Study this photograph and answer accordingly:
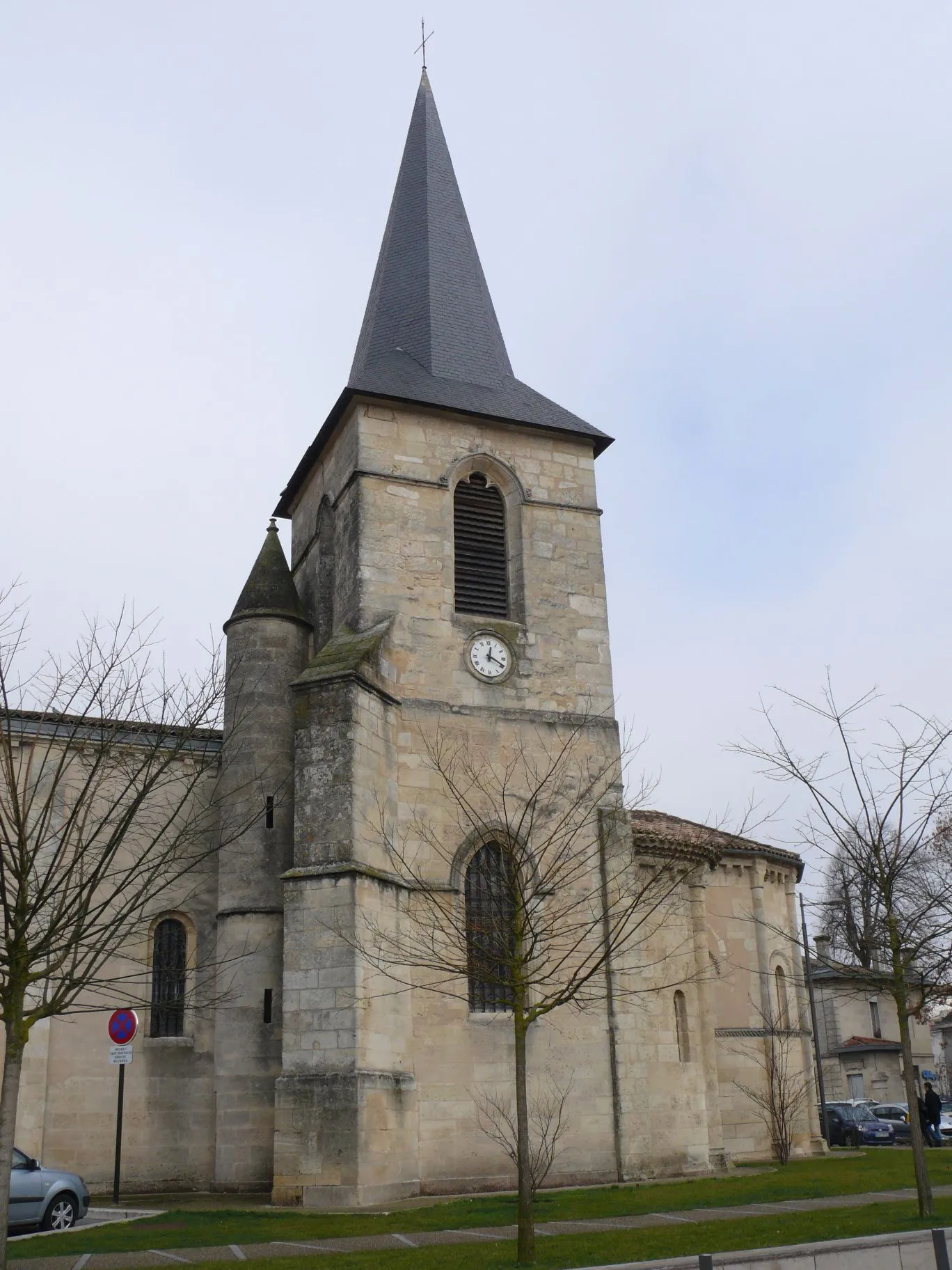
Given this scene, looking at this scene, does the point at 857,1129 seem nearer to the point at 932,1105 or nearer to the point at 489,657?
the point at 932,1105

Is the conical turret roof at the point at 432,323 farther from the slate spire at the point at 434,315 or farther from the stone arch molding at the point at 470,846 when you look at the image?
the stone arch molding at the point at 470,846

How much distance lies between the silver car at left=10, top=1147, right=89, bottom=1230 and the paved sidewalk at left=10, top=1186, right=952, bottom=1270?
2.07m

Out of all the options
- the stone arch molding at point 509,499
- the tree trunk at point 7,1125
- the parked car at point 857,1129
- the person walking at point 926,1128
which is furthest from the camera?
the parked car at point 857,1129

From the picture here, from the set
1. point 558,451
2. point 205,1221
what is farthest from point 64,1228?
point 558,451

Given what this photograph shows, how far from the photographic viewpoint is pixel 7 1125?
862cm

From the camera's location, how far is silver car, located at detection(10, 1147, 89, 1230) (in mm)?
12695

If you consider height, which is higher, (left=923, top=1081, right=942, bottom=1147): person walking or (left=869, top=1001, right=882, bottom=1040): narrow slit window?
(left=869, top=1001, right=882, bottom=1040): narrow slit window

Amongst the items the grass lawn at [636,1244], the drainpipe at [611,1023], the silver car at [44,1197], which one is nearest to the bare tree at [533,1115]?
the drainpipe at [611,1023]

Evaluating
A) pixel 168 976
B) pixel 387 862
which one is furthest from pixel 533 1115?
pixel 168 976

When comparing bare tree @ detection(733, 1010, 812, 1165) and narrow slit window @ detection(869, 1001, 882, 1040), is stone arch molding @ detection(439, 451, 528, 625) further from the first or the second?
narrow slit window @ detection(869, 1001, 882, 1040)

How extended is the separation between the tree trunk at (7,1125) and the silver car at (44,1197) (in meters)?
4.42

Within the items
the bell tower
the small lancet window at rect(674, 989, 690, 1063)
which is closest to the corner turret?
the bell tower

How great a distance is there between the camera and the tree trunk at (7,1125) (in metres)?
8.47

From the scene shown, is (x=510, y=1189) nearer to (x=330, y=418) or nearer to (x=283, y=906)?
(x=283, y=906)
